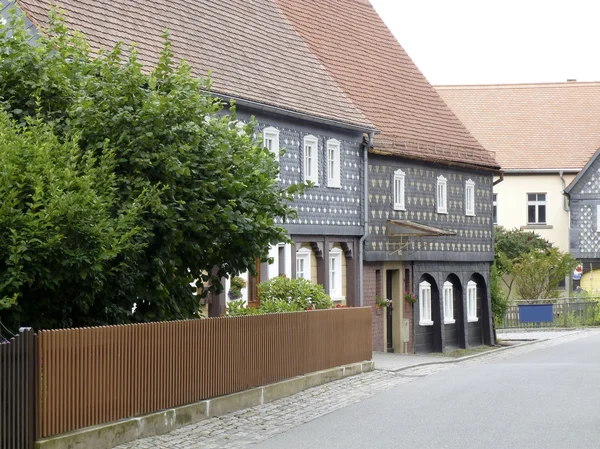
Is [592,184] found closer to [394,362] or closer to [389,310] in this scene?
[389,310]

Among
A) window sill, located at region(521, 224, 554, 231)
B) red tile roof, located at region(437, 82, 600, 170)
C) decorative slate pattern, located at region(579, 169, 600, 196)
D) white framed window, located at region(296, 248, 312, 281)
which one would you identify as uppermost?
red tile roof, located at region(437, 82, 600, 170)

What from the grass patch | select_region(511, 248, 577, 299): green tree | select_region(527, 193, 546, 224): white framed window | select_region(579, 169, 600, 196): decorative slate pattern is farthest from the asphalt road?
select_region(527, 193, 546, 224): white framed window

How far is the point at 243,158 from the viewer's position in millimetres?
17594

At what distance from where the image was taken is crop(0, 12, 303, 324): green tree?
52.9ft

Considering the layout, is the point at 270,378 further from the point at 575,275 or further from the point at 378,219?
the point at 575,275

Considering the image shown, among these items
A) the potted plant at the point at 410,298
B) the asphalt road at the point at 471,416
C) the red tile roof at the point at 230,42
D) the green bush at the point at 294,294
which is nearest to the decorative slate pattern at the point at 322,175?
the red tile roof at the point at 230,42

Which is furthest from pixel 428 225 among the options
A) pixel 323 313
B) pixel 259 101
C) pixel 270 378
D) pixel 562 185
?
pixel 562 185

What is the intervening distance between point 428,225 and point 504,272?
1867 cm

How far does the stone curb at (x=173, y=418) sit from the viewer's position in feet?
42.8

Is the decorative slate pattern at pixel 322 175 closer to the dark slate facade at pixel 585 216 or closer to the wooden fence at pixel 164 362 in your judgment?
→ the wooden fence at pixel 164 362

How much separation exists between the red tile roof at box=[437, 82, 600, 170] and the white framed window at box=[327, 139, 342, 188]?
28.9 m

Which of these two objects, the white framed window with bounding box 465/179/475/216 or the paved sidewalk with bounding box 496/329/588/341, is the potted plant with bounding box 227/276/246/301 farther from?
the paved sidewalk with bounding box 496/329/588/341

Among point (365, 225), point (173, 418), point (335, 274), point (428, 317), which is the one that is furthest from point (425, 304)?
point (173, 418)

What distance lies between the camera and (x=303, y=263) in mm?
30453
